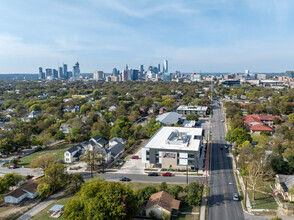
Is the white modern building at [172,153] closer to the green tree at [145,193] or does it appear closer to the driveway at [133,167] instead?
the driveway at [133,167]

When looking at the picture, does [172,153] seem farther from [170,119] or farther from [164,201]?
[170,119]

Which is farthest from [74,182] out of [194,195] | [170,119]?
[170,119]

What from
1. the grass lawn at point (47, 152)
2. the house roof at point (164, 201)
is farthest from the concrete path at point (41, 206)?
the grass lawn at point (47, 152)

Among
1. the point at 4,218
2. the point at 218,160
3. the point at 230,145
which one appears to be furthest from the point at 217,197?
the point at 4,218

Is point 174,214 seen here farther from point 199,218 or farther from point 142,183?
point 142,183

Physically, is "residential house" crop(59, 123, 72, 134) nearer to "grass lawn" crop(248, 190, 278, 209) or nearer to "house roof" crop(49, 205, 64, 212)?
"house roof" crop(49, 205, 64, 212)

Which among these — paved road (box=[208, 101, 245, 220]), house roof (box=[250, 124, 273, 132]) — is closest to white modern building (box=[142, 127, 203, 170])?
paved road (box=[208, 101, 245, 220])
